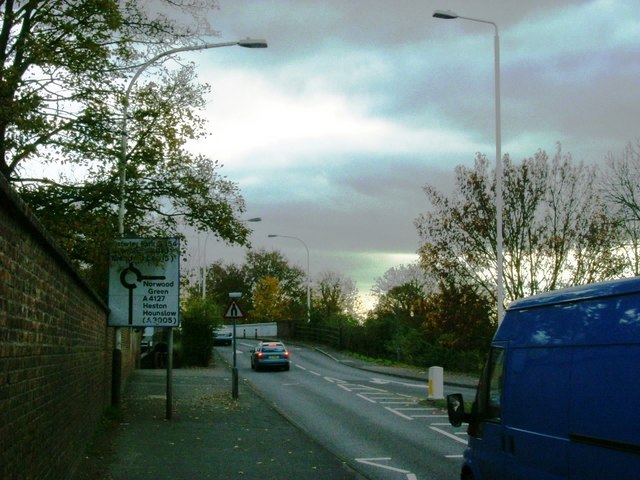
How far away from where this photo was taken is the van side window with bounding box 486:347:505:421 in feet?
21.2

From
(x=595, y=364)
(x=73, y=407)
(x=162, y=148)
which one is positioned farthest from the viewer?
(x=162, y=148)

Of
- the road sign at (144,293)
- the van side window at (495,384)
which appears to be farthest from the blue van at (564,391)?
the road sign at (144,293)

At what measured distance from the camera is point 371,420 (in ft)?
62.1

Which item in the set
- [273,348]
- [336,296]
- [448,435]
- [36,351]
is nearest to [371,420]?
[448,435]

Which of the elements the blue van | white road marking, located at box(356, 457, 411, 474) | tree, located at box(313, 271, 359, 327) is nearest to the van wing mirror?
the blue van

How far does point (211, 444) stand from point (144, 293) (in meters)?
5.62

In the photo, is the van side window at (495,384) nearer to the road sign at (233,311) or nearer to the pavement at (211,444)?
the pavement at (211,444)

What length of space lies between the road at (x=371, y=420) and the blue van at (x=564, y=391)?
4.83m

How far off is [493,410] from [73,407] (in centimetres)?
513

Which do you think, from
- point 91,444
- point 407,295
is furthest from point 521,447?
point 407,295

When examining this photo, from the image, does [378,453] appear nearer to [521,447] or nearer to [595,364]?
[521,447]

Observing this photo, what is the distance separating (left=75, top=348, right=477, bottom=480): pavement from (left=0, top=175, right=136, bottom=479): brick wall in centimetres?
174

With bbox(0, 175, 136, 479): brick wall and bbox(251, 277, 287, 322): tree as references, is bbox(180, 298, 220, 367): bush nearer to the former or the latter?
bbox(0, 175, 136, 479): brick wall

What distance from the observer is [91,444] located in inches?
511
